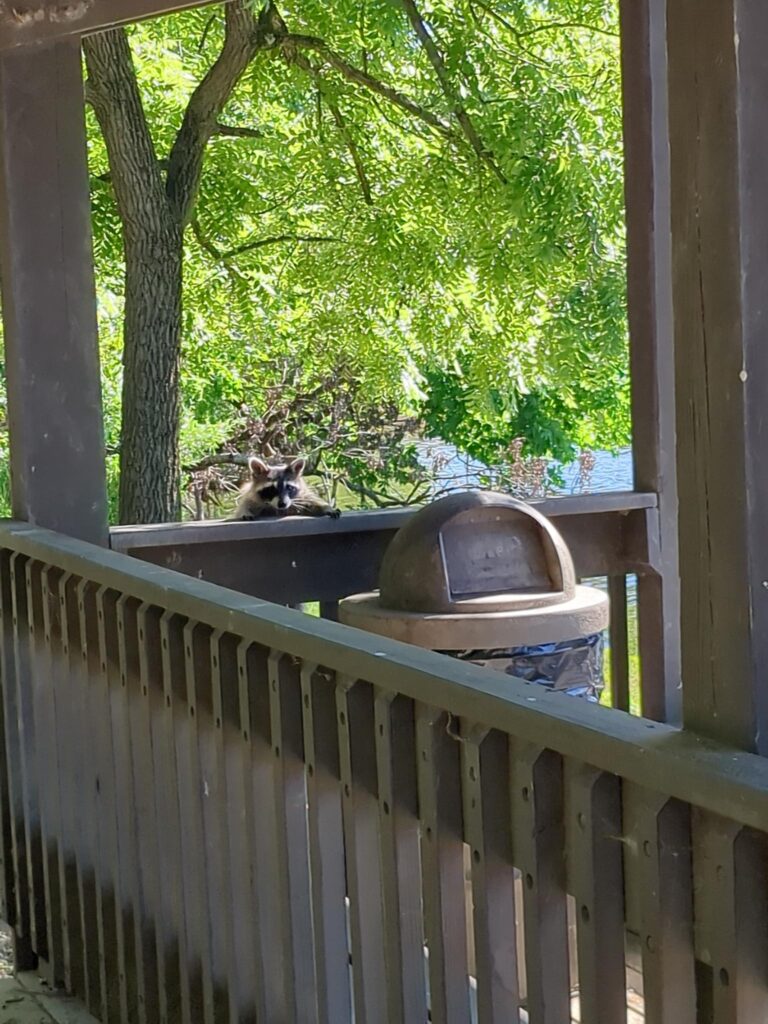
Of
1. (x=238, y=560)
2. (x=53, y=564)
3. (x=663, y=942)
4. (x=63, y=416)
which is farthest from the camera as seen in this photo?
(x=238, y=560)

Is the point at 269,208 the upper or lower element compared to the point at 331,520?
upper

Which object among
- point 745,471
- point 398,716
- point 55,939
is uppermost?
point 745,471

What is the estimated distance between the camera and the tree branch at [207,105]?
928 cm

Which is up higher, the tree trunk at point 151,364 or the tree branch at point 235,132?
the tree branch at point 235,132

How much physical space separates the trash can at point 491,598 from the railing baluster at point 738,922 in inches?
86.0

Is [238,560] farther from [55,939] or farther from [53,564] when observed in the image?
[55,939]

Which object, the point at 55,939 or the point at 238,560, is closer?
the point at 55,939

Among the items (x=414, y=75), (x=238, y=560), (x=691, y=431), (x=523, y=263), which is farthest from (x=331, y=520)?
(x=414, y=75)

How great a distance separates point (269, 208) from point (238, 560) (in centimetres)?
853

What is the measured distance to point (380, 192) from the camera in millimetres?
11562

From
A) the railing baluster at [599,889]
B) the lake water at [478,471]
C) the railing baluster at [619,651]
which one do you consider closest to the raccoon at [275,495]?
the railing baluster at [619,651]

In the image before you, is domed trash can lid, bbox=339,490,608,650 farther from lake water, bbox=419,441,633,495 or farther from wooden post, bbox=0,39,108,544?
lake water, bbox=419,441,633,495

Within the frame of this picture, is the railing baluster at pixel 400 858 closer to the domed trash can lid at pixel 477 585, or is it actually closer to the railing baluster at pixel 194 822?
the railing baluster at pixel 194 822

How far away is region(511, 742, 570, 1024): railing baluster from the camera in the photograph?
1929 millimetres
